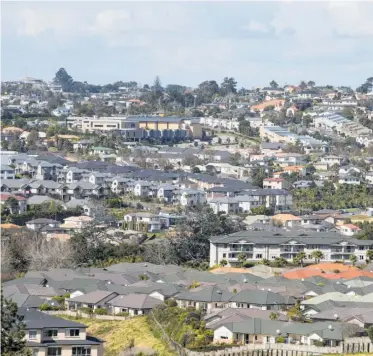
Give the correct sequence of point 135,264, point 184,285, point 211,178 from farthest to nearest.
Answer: point 211,178, point 135,264, point 184,285

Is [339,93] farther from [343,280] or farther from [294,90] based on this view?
[343,280]

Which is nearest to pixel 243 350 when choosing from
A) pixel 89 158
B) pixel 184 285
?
pixel 184 285

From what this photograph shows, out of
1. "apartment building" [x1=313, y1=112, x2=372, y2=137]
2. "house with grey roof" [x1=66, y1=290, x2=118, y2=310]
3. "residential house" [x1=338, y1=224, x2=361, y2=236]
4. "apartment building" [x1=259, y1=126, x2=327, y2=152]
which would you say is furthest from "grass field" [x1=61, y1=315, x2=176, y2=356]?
"apartment building" [x1=313, y1=112, x2=372, y2=137]

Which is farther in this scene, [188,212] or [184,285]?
[188,212]

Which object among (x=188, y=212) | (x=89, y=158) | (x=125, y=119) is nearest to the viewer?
(x=188, y=212)

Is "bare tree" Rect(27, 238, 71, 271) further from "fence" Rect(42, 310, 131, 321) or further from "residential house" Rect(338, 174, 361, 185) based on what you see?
"residential house" Rect(338, 174, 361, 185)
